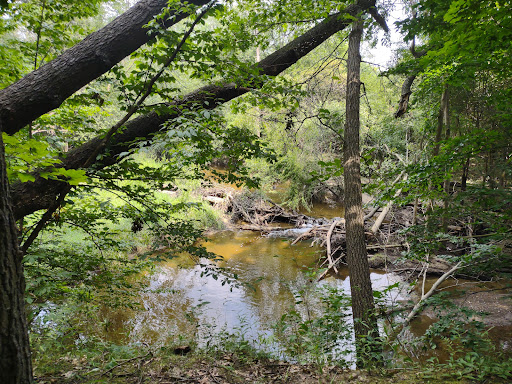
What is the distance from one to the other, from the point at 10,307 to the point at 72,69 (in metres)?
2.09

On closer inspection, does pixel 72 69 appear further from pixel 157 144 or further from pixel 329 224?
pixel 329 224

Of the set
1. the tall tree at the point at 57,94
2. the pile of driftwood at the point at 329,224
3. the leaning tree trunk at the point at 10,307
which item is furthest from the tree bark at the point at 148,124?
the pile of driftwood at the point at 329,224

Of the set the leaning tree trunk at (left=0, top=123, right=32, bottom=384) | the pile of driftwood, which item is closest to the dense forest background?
the leaning tree trunk at (left=0, top=123, right=32, bottom=384)

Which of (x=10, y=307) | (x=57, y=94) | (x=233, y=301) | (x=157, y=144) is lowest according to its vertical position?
(x=10, y=307)

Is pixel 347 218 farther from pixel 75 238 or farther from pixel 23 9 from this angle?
pixel 75 238

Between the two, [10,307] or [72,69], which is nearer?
[10,307]

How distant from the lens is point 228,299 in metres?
6.42

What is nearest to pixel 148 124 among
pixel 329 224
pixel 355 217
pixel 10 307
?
pixel 10 307

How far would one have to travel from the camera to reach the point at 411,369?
8.41ft

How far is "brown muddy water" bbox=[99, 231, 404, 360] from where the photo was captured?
4832mm

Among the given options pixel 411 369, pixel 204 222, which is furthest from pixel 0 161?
pixel 204 222

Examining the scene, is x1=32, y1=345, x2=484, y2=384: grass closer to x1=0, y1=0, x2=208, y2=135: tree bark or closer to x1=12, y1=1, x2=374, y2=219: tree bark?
x1=12, y1=1, x2=374, y2=219: tree bark

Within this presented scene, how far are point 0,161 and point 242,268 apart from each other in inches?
289

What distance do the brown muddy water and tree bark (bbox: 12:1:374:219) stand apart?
1.89 metres
